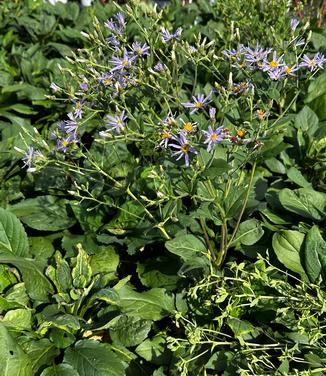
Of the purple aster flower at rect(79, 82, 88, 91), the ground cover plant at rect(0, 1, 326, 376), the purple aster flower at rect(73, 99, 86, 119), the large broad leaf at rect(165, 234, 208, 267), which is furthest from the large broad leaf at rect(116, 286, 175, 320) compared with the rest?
the purple aster flower at rect(79, 82, 88, 91)

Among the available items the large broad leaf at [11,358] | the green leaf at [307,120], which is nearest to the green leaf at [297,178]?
the green leaf at [307,120]

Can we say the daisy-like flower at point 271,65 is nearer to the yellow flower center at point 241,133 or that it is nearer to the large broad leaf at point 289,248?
the yellow flower center at point 241,133

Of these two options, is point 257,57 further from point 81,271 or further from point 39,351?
point 39,351

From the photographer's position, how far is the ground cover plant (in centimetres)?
220

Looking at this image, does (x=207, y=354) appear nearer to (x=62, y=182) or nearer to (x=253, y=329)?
(x=253, y=329)

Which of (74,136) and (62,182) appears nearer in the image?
(74,136)

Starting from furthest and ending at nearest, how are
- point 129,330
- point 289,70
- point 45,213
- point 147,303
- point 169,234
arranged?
point 45,213
point 169,234
point 147,303
point 129,330
point 289,70

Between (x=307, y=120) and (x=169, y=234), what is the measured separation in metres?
1.21

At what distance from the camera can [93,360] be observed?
2.30 meters

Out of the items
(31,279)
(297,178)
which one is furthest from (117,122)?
(297,178)

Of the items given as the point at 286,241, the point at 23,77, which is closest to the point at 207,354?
the point at 286,241

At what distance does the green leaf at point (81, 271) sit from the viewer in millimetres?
2541

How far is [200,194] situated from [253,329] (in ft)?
2.02

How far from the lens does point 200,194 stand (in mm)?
2387
